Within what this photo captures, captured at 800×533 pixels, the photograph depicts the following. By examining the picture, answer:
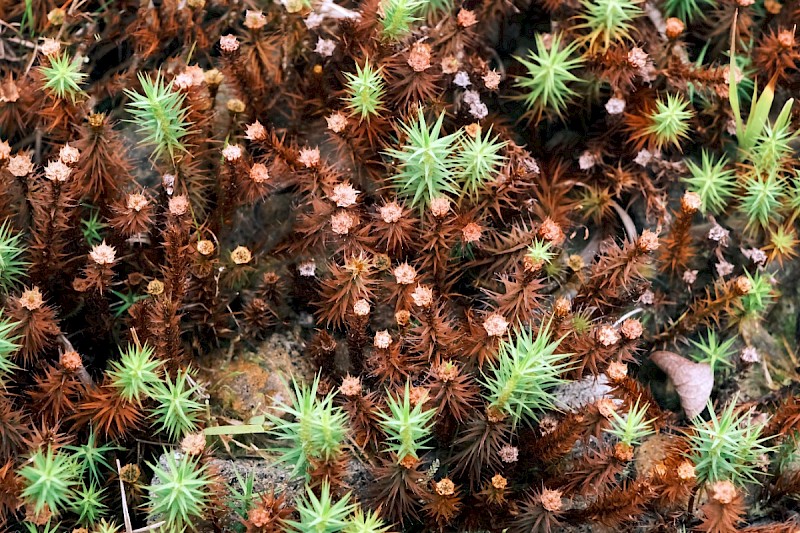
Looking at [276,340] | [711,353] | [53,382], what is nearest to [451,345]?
[276,340]

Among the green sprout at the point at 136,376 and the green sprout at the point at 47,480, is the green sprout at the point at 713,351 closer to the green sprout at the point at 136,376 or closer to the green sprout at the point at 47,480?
the green sprout at the point at 136,376

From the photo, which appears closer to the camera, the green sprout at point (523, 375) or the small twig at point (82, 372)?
the green sprout at point (523, 375)

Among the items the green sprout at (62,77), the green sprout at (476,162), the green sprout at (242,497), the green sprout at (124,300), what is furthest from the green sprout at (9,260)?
the green sprout at (476,162)

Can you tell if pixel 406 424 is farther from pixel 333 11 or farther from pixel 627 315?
pixel 333 11

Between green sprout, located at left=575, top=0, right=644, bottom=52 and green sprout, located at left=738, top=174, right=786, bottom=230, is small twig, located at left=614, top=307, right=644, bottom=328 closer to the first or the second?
green sprout, located at left=738, top=174, right=786, bottom=230

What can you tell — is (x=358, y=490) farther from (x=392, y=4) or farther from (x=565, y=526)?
(x=392, y=4)

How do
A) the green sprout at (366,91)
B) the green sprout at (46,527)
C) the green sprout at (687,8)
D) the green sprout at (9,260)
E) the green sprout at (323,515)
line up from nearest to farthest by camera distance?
the green sprout at (323,515) < the green sprout at (46,527) < the green sprout at (9,260) < the green sprout at (366,91) < the green sprout at (687,8)

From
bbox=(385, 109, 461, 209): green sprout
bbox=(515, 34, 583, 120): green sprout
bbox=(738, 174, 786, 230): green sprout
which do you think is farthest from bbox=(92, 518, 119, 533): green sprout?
bbox=(738, 174, 786, 230): green sprout
